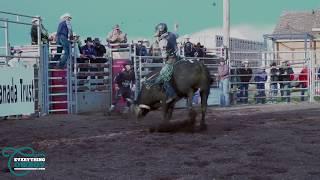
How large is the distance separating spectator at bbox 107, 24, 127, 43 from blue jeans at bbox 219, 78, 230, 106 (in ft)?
14.1

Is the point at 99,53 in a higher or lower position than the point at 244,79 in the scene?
higher

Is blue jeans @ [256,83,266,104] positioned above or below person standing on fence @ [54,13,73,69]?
below

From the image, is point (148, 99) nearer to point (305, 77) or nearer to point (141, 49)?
point (141, 49)

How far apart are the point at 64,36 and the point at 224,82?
24.1 ft

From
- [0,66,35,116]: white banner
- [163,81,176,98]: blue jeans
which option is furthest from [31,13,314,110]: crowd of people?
[163,81,176,98]: blue jeans

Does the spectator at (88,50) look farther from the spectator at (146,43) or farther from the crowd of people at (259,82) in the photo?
the crowd of people at (259,82)

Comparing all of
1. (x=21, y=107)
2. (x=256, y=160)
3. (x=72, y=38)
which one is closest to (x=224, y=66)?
(x=72, y=38)

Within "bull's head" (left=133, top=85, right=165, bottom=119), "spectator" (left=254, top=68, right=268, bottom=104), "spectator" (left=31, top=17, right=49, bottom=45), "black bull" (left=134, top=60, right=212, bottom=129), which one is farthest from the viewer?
"spectator" (left=254, top=68, right=268, bottom=104)

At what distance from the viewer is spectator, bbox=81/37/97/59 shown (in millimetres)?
17484

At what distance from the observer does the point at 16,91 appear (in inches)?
547

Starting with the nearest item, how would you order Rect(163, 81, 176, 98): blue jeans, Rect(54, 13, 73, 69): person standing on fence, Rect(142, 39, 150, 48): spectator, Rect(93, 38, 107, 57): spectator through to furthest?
Rect(163, 81, 176, 98): blue jeans, Rect(54, 13, 73, 69): person standing on fence, Rect(93, 38, 107, 57): spectator, Rect(142, 39, 150, 48): spectator

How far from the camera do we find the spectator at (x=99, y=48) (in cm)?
1773

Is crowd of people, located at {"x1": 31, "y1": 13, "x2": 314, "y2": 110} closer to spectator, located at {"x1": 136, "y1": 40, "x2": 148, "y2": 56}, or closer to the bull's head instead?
spectator, located at {"x1": 136, "y1": 40, "x2": 148, "y2": 56}

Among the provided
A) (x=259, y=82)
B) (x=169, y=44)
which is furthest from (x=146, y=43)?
(x=169, y=44)
